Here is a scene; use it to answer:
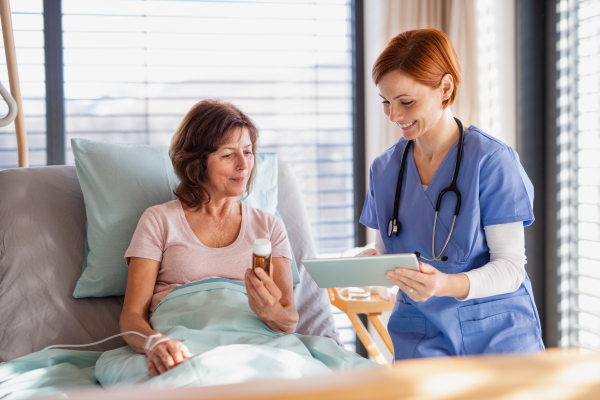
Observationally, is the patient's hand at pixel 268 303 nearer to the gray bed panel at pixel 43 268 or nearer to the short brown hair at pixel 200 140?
the short brown hair at pixel 200 140

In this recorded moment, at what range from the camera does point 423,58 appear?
1262mm

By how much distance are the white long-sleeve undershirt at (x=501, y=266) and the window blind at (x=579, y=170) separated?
0.94 metres

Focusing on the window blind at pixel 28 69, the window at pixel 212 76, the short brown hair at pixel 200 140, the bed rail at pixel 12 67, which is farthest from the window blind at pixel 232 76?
the short brown hair at pixel 200 140

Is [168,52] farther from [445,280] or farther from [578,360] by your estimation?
[578,360]

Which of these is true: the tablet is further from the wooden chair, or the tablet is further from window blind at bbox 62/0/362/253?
window blind at bbox 62/0/362/253

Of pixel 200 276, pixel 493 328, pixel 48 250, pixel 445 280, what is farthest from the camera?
pixel 48 250

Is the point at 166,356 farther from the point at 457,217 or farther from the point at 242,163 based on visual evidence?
the point at 457,217

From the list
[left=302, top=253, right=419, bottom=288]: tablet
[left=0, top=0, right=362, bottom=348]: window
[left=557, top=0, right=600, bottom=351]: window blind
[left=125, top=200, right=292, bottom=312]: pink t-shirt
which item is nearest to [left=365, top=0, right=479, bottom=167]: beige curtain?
[left=0, top=0, right=362, bottom=348]: window

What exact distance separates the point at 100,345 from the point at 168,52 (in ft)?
5.02

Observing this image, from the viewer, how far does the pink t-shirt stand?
1.40m

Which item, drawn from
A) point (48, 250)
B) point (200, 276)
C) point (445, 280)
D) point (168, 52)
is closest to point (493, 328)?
point (445, 280)

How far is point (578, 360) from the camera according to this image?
0.38 meters

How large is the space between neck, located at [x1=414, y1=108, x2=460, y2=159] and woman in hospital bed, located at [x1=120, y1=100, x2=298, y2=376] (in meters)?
0.55

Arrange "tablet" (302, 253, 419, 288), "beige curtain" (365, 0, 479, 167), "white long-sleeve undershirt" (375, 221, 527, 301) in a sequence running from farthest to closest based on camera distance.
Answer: "beige curtain" (365, 0, 479, 167)
"white long-sleeve undershirt" (375, 221, 527, 301)
"tablet" (302, 253, 419, 288)
